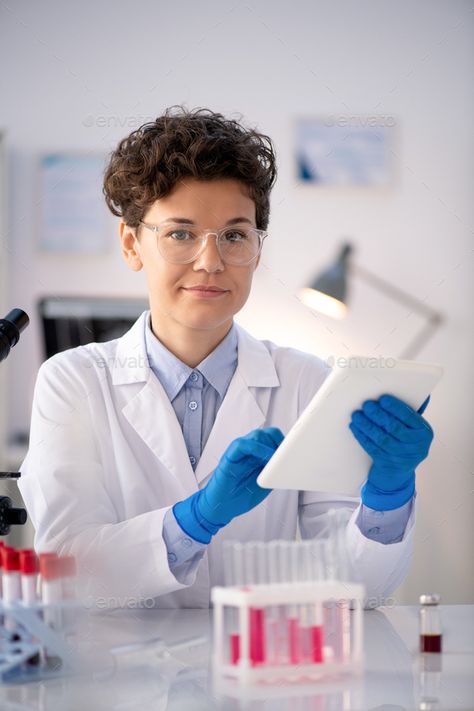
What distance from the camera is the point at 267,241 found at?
11.4ft

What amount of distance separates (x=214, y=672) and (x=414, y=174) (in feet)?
9.45

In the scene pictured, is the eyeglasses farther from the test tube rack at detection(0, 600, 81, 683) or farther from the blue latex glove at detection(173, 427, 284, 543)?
the test tube rack at detection(0, 600, 81, 683)

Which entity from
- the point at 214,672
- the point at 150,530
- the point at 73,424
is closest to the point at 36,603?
the point at 214,672

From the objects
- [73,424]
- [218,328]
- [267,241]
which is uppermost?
[267,241]

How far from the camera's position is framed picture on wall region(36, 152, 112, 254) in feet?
11.1

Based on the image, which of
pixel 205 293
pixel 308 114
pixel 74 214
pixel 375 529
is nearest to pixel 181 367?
pixel 205 293

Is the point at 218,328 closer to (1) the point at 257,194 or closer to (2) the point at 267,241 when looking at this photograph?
(1) the point at 257,194

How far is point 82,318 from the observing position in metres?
3.24

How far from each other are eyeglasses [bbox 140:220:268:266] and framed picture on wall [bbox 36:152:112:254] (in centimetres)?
176

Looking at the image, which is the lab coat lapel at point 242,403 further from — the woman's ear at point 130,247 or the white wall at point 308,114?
the white wall at point 308,114

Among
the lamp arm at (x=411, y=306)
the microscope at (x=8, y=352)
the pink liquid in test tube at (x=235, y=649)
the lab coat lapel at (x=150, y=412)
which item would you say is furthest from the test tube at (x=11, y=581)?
the lamp arm at (x=411, y=306)

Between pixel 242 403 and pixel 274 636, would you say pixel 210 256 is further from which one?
pixel 274 636

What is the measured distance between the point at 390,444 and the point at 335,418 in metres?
0.12

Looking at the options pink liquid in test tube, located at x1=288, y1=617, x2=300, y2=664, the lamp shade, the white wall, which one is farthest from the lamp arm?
pink liquid in test tube, located at x1=288, y1=617, x2=300, y2=664
